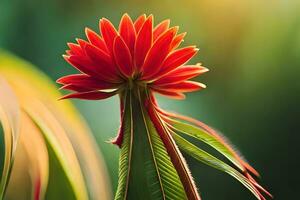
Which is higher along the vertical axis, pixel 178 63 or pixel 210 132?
pixel 178 63

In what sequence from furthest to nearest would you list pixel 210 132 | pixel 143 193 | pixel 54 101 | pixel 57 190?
pixel 54 101 → pixel 57 190 → pixel 210 132 → pixel 143 193

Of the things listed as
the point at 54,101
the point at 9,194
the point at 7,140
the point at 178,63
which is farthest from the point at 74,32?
the point at 178,63

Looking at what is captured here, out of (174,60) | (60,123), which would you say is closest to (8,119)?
(60,123)

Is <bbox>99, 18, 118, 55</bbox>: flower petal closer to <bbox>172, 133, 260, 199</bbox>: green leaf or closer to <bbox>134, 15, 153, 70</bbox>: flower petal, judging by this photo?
<bbox>134, 15, 153, 70</bbox>: flower petal

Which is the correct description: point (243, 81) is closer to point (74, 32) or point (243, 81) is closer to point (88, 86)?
point (74, 32)

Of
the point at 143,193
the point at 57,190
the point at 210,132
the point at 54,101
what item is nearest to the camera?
the point at 143,193

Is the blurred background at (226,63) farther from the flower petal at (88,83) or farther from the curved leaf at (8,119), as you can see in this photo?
the flower petal at (88,83)

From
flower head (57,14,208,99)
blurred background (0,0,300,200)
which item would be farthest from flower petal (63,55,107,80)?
blurred background (0,0,300,200)

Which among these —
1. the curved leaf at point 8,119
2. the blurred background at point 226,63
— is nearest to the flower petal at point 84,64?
the curved leaf at point 8,119
